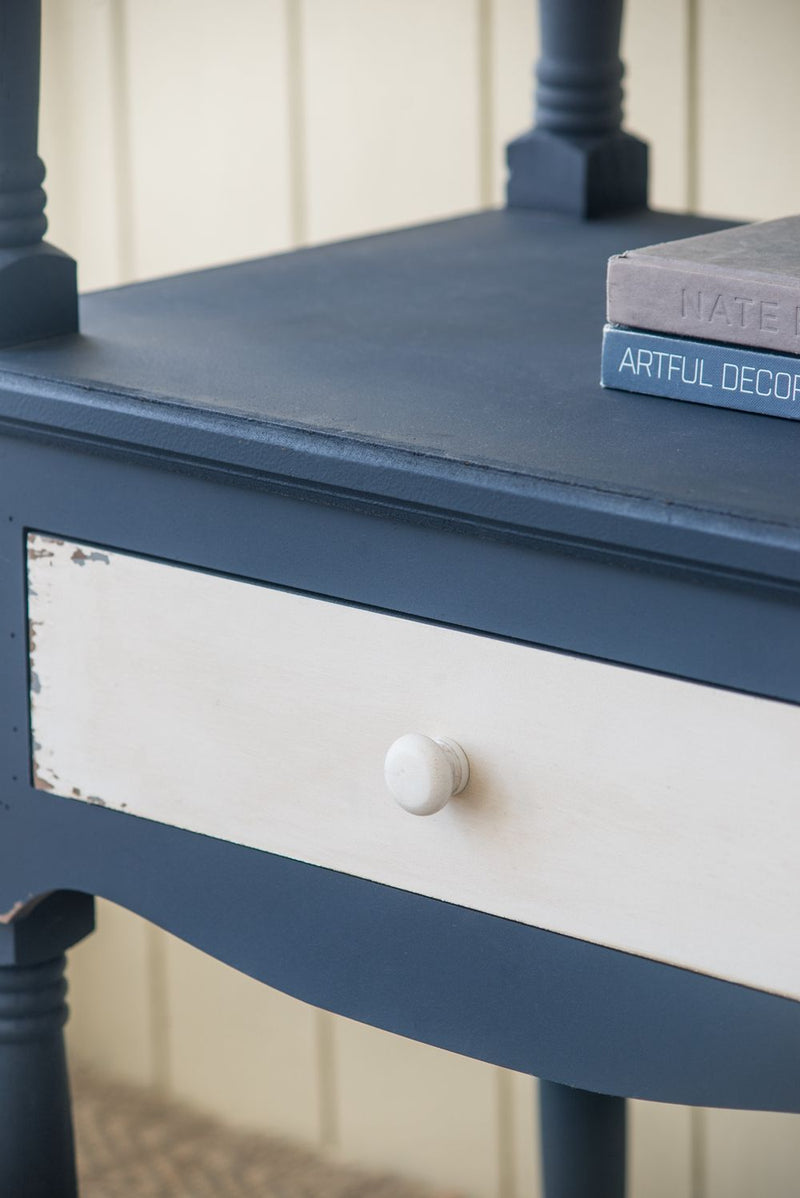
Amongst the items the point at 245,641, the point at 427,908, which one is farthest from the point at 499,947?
the point at 245,641

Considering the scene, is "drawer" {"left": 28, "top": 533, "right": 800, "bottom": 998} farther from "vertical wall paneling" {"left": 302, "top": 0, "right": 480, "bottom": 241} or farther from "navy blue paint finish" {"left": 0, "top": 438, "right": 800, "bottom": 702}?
"vertical wall paneling" {"left": 302, "top": 0, "right": 480, "bottom": 241}

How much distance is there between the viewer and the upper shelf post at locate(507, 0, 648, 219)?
39.9 inches

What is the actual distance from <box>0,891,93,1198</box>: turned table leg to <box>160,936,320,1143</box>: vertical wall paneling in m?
0.69

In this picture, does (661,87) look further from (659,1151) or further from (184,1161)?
(184,1161)

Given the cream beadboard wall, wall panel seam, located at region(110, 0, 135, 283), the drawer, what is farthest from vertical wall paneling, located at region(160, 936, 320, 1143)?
the drawer

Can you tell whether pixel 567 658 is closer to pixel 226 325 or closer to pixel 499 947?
pixel 499 947

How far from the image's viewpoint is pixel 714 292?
2.07 ft

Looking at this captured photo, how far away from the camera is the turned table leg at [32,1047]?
0.77 metres

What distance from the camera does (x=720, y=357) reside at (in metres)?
0.64

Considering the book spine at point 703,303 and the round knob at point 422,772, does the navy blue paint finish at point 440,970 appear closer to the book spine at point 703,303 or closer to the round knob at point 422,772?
the round knob at point 422,772

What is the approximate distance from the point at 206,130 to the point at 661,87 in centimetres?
38

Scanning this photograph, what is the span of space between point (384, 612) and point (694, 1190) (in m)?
0.87

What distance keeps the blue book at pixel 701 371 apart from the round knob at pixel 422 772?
0.53 feet

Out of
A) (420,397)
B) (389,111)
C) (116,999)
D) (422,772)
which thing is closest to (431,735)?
(422,772)
